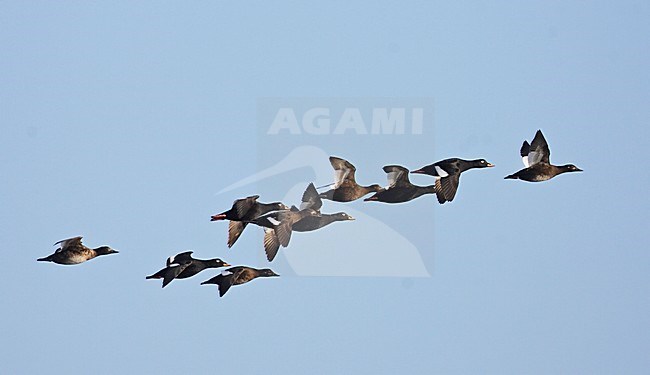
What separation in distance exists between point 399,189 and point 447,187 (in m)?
1.98

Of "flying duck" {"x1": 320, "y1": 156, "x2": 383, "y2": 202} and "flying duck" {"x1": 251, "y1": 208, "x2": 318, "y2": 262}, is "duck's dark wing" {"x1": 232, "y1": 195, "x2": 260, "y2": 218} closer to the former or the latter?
"flying duck" {"x1": 251, "y1": 208, "x2": 318, "y2": 262}

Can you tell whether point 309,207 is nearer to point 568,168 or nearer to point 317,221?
point 317,221

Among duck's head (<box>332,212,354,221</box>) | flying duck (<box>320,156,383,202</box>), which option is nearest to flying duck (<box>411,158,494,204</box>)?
flying duck (<box>320,156,383,202</box>)

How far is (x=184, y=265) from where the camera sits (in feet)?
159

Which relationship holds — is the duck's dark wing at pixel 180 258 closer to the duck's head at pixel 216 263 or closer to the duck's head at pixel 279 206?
the duck's head at pixel 216 263

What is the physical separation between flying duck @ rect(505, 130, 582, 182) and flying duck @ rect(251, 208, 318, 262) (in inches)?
193

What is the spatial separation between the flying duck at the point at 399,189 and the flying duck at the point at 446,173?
3.75ft

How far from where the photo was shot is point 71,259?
1901 inches

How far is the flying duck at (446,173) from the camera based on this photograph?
45.9 m

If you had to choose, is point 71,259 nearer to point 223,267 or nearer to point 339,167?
point 223,267

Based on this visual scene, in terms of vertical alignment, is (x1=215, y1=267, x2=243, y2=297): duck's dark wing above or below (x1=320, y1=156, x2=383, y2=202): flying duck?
below

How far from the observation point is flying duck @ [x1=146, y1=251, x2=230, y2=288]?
4772 centimetres

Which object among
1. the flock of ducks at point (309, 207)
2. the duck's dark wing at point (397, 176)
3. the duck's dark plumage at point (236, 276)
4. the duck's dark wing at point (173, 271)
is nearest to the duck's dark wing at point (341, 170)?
the flock of ducks at point (309, 207)

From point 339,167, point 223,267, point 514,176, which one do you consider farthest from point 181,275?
point 514,176
